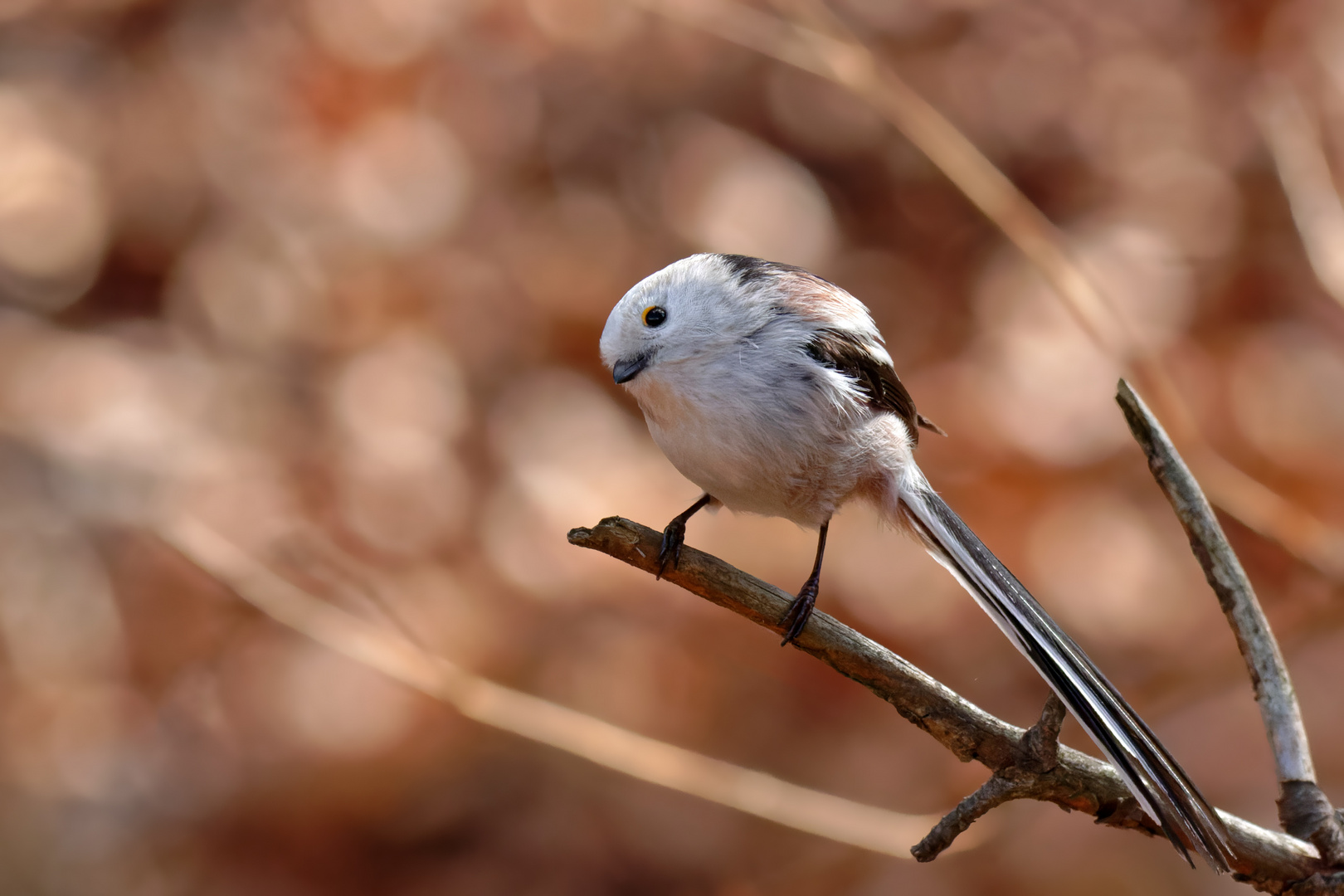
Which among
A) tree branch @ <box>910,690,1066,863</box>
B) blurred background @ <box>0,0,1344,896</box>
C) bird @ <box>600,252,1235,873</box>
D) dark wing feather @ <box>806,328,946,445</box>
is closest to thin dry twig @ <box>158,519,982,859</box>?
blurred background @ <box>0,0,1344,896</box>

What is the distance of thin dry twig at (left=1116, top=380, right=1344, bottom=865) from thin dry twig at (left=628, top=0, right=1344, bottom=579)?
89cm

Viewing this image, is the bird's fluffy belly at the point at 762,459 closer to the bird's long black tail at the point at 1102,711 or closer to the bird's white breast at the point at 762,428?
the bird's white breast at the point at 762,428

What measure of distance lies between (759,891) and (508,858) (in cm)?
52

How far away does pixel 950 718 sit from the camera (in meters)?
0.84

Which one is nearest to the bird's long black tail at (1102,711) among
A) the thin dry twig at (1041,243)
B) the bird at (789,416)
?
the bird at (789,416)

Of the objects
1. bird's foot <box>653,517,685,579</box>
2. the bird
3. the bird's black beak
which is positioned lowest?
bird's foot <box>653,517,685,579</box>

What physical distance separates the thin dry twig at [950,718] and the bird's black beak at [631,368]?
22 centimetres

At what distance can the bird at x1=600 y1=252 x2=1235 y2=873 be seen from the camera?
97 centimetres

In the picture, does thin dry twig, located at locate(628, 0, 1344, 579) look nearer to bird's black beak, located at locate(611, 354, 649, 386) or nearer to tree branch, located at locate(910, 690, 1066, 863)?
bird's black beak, located at locate(611, 354, 649, 386)

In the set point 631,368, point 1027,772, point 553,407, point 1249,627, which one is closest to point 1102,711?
point 1027,772

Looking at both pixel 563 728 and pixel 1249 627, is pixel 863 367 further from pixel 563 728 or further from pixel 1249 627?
pixel 563 728

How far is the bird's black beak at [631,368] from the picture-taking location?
104 centimetres

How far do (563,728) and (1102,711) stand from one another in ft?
3.99

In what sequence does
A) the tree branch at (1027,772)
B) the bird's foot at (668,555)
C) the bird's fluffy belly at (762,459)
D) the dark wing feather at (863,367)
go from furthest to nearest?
the dark wing feather at (863,367) → the bird's fluffy belly at (762,459) → the bird's foot at (668,555) → the tree branch at (1027,772)
